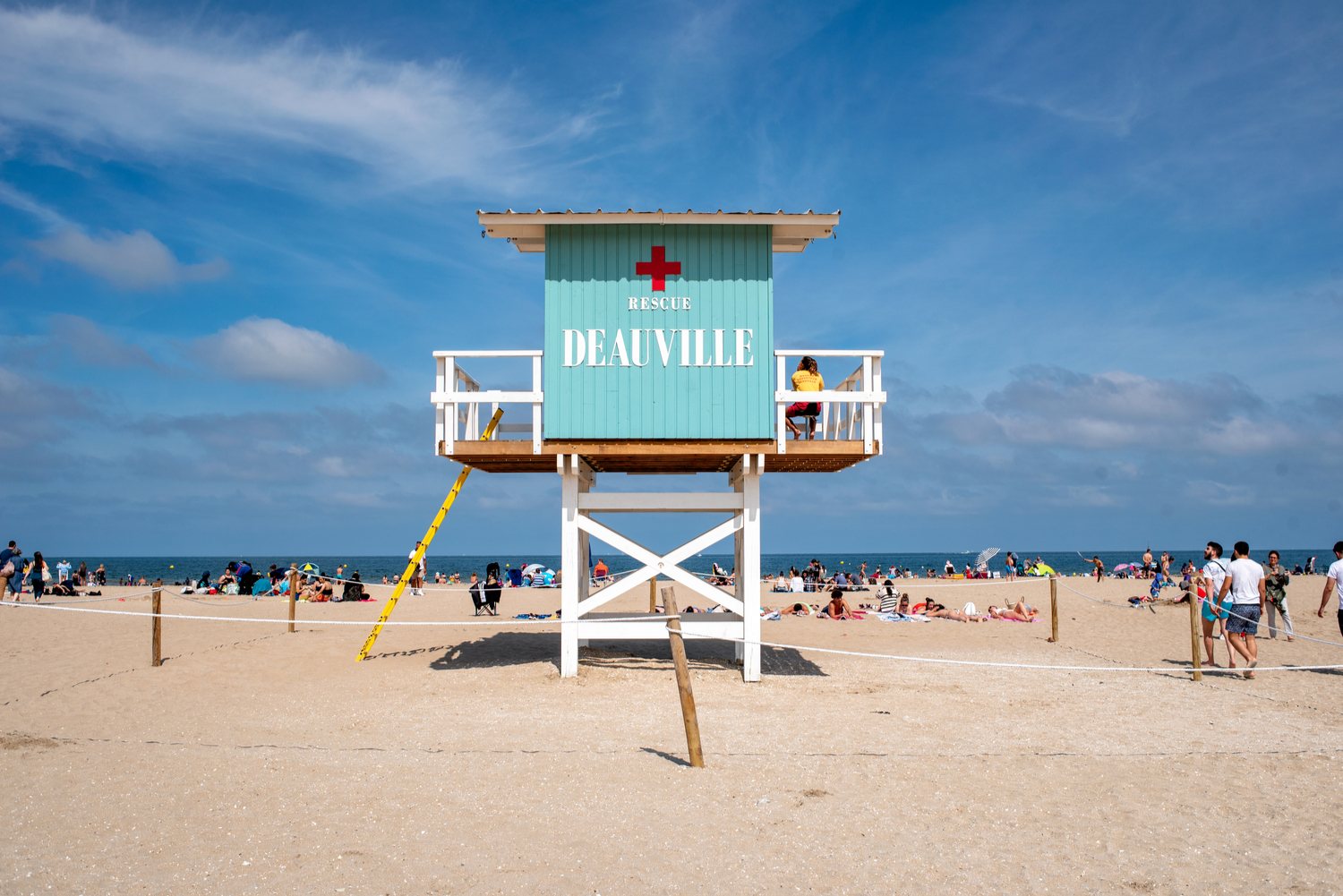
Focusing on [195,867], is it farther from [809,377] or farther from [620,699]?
[809,377]

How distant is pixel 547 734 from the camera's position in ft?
28.8

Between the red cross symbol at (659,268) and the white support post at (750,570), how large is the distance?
2.65 metres

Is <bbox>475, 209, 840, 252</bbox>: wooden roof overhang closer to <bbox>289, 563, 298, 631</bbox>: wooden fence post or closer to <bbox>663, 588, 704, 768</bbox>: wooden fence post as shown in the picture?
<bbox>663, 588, 704, 768</bbox>: wooden fence post

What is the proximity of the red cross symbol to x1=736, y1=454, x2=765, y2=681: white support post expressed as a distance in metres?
2.65

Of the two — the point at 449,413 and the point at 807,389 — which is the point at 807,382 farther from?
the point at 449,413

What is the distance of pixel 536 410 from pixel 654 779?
5720mm

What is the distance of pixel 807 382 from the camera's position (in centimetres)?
1182

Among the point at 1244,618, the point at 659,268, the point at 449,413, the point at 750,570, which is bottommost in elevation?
the point at 1244,618

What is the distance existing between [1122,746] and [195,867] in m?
7.83

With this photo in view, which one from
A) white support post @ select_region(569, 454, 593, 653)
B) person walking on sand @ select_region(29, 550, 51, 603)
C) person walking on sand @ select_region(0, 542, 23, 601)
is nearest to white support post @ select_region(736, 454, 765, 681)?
white support post @ select_region(569, 454, 593, 653)

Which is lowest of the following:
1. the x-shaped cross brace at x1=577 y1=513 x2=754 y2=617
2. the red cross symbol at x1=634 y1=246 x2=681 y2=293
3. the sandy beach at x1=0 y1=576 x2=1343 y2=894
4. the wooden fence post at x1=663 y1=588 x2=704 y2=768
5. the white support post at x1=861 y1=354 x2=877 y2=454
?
the sandy beach at x1=0 y1=576 x2=1343 y2=894

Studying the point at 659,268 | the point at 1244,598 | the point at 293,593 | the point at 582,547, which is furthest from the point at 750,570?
the point at 293,593

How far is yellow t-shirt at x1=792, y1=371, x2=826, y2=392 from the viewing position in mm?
11812

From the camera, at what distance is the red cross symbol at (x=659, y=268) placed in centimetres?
1171
